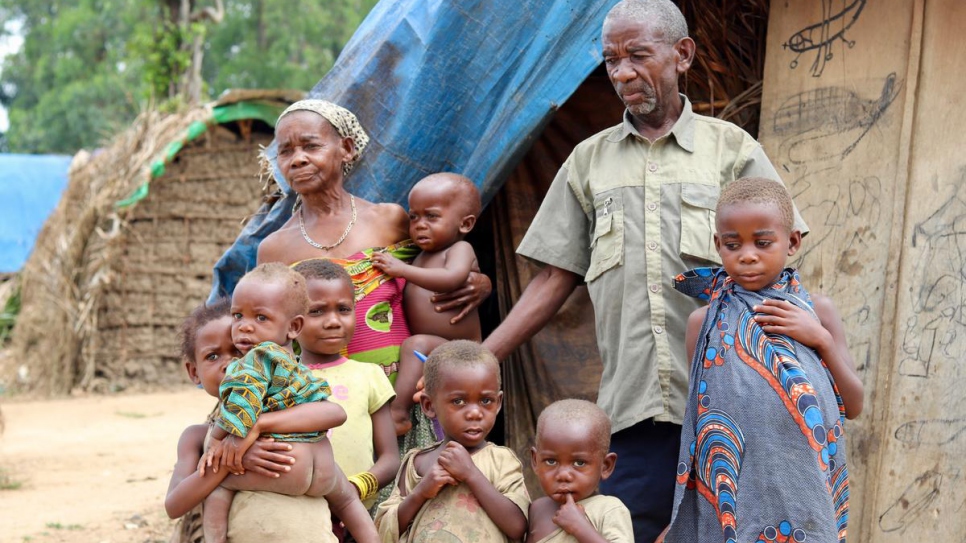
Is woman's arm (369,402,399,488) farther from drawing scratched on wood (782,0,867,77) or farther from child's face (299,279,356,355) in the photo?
drawing scratched on wood (782,0,867,77)

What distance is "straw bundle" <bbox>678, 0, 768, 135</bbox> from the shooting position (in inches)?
151

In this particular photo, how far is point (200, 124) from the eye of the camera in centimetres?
1120

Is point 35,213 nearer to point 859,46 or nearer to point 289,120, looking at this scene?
point 289,120

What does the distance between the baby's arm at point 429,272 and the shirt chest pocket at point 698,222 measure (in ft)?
2.73

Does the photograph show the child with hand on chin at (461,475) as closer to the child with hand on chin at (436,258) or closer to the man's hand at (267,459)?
the man's hand at (267,459)

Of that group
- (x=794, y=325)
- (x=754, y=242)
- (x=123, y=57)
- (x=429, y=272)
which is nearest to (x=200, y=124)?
(x=429, y=272)

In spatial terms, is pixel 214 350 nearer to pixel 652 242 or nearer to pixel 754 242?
pixel 652 242

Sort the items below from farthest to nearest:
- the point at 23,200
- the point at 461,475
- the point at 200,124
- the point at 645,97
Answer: the point at 23,200
the point at 200,124
the point at 645,97
the point at 461,475

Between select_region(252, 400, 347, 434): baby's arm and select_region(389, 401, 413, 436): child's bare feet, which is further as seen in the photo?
select_region(389, 401, 413, 436): child's bare feet

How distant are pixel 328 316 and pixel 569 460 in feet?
2.87

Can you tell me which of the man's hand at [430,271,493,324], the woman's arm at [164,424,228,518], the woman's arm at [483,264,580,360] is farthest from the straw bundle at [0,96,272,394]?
the woman's arm at [164,424,228,518]

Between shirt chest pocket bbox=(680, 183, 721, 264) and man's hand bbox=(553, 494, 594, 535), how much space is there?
0.82m

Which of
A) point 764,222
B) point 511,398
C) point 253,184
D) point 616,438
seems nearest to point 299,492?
point 616,438

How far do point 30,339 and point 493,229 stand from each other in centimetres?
924
